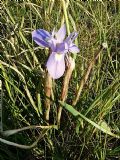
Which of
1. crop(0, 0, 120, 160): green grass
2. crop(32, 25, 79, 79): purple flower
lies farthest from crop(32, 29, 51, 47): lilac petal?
crop(0, 0, 120, 160): green grass

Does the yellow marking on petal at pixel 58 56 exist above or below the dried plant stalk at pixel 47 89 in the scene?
above

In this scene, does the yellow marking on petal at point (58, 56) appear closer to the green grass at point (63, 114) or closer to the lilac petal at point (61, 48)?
the lilac petal at point (61, 48)

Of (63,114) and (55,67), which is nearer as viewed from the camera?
(55,67)

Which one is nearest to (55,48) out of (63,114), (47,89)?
(47,89)

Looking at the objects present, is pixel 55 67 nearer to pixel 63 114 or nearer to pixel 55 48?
pixel 55 48

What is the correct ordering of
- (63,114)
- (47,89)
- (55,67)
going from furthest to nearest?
(63,114)
(47,89)
(55,67)

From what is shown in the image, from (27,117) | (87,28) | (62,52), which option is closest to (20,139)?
(27,117)

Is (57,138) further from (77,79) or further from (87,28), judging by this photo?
(87,28)

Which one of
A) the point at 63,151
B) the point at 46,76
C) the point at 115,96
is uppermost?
the point at 46,76

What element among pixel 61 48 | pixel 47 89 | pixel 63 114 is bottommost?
pixel 63 114

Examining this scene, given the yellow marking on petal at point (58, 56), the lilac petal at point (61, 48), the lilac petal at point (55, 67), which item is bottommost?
the lilac petal at point (55, 67)

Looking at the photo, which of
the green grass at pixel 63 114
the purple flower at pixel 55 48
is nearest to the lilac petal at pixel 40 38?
the purple flower at pixel 55 48
